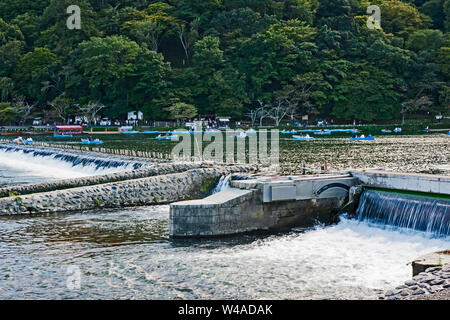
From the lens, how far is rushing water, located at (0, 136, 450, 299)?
1755 cm

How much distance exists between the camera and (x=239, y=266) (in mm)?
20016

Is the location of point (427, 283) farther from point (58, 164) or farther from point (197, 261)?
point (58, 164)

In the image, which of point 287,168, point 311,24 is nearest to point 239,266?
point 287,168

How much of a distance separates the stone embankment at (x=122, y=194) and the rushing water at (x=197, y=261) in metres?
2.18

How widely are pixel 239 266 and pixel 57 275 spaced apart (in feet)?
20.4

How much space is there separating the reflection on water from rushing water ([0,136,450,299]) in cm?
3

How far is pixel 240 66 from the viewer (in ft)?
347

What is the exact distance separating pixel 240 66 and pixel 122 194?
253 ft

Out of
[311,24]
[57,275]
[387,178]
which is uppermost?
[311,24]

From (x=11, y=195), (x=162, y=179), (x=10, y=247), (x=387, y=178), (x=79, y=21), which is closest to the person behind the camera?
(x=10, y=247)

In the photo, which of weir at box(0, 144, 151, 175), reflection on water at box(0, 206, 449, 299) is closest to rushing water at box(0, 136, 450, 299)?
reflection on water at box(0, 206, 449, 299)

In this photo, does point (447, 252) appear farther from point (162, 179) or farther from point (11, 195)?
point (11, 195)
